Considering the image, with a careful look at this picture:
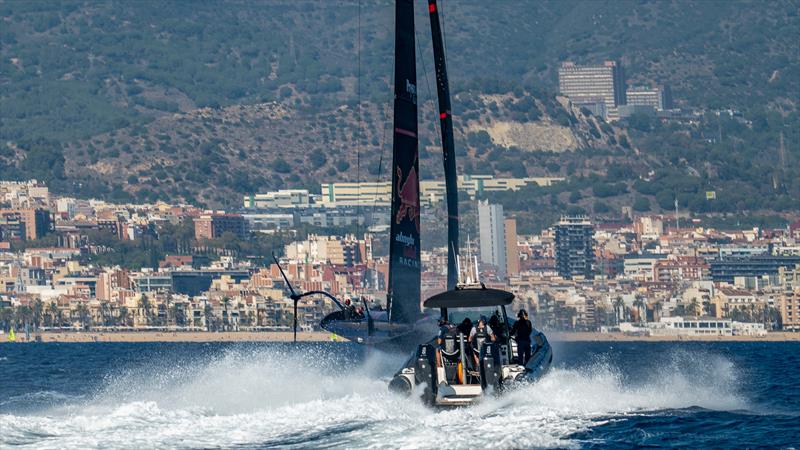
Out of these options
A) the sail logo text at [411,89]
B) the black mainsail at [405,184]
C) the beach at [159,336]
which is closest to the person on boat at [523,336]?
the black mainsail at [405,184]

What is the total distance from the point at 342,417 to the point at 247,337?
142166 millimetres

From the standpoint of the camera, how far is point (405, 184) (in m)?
61.5

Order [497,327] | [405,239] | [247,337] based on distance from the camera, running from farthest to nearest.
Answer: [247,337], [405,239], [497,327]

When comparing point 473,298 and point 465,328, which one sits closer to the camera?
point 473,298

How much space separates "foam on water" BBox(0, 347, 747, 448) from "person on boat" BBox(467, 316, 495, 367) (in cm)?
131

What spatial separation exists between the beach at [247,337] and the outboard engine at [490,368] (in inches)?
4813

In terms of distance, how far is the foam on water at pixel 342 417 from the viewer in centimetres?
4422

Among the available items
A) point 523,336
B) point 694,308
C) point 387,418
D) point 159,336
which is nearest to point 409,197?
point 523,336

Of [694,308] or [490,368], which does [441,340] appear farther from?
[694,308]

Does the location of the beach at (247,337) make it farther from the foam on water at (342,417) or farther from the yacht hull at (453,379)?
the yacht hull at (453,379)

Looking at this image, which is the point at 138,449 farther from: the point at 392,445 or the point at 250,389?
the point at 250,389

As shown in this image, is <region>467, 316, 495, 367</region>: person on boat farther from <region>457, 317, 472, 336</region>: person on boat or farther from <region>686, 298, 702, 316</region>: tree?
<region>686, 298, 702, 316</region>: tree

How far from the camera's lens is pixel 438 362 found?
159ft

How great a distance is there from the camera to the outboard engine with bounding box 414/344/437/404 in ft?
157
